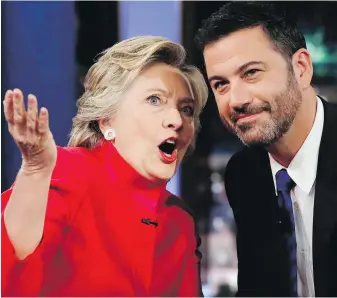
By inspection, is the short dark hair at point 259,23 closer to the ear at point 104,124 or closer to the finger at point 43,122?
the ear at point 104,124

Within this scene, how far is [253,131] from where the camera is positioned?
2408mm

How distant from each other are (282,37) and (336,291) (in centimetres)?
92

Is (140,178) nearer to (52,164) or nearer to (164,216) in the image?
(164,216)

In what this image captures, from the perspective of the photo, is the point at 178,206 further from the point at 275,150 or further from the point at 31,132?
the point at 31,132

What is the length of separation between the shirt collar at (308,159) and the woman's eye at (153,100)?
0.45 m

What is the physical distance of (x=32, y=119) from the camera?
2.14 metres

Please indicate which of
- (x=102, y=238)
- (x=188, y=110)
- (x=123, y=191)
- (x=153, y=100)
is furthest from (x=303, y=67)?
(x=102, y=238)

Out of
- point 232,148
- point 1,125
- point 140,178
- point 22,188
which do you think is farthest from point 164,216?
point 1,125

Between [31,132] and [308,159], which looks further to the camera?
[308,159]

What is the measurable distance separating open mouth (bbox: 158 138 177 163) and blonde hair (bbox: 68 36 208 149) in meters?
0.14

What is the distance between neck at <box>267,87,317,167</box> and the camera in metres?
2.41

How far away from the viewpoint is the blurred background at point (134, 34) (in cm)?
243

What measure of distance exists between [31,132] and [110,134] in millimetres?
319

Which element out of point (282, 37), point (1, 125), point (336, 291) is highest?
point (282, 37)
